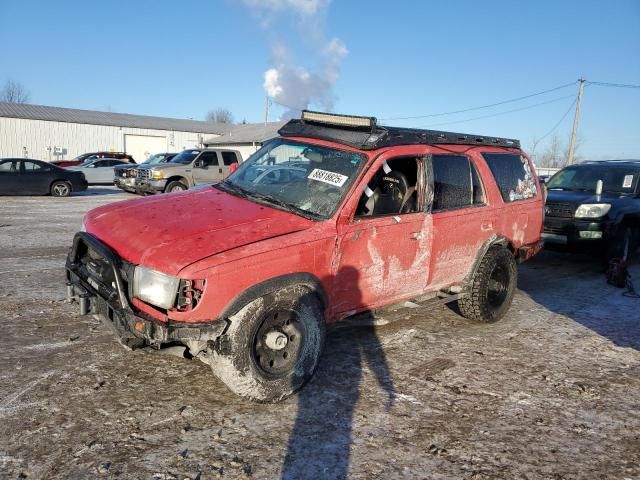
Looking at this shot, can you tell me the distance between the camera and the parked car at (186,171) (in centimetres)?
1642

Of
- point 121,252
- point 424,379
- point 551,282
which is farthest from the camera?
point 551,282

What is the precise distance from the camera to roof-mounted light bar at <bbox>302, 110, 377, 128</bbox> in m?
4.20

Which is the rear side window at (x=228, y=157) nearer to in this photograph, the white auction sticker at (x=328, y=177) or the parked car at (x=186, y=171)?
the parked car at (x=186, y=171)

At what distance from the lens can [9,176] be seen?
1697cm

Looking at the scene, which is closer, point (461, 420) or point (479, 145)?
point (461, 420)

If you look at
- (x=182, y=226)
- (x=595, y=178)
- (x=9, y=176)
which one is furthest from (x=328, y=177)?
(x=9, y=176)

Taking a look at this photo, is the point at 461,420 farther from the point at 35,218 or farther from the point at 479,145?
the point at 35,218

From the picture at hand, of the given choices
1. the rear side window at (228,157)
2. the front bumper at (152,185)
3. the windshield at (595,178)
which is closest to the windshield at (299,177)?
the windshield at (595,178)

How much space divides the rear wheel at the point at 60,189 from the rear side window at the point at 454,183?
57.1 ft

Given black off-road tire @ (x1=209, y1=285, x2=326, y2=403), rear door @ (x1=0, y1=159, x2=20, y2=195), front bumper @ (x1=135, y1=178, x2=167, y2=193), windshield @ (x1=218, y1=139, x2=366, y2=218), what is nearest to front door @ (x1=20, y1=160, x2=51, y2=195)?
rear door @ (x1=0, y1=159, x2=20, y2=195)

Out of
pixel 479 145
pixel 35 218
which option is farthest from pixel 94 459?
pixel 35 218

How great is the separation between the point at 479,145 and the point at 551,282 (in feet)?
10.5

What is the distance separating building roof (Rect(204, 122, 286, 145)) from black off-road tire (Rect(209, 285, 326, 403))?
130 ft

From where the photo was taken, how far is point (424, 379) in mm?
3965
